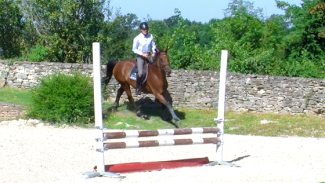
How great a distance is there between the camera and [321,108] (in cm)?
1592

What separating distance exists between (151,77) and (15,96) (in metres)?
5.06

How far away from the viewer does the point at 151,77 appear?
15391mm

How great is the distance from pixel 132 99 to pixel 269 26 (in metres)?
14.6

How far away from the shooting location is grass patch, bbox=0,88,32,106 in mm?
16391

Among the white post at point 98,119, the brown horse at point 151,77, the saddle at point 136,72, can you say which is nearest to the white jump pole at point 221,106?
the white post at point 98,119

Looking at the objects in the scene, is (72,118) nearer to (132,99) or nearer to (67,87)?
(67,87)

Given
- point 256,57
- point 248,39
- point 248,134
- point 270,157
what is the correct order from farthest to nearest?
point 248,39 < point 256,57 < point 248,134 < point 270,157

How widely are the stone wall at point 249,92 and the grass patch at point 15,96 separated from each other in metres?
2.36

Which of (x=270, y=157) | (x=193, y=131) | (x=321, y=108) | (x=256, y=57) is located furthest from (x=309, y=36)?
(x=193, y=131)

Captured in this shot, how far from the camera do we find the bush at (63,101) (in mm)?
14367

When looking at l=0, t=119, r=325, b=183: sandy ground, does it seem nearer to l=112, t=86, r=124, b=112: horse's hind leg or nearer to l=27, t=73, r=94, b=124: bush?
l=27, t=73, r=94, b=124: bush

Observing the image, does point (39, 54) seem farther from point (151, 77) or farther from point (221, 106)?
point (221, 106)

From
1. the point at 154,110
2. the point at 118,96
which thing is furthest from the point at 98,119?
the point at 154,110

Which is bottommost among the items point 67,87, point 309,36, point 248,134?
point 248,134
